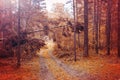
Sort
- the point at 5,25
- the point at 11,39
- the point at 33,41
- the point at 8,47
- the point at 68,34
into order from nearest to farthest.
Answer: the point at 5,25 → the point at 11,39 → the point at 8,47 → the point at 33,41 → the point at 68,34

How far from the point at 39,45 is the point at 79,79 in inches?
818

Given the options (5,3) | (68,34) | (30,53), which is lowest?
(30,53)

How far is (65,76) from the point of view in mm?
17625

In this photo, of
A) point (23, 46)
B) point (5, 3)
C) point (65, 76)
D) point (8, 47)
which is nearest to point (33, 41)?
point (23, 46)

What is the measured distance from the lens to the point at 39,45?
36.2 metres

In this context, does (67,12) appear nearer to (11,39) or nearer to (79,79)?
(11,39)

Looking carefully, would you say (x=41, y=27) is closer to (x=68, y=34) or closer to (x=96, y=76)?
(x=68, y=34)

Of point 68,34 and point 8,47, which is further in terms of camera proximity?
point 68,34

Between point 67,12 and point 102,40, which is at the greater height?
point 67,12

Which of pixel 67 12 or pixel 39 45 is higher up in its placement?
pixel 67 12

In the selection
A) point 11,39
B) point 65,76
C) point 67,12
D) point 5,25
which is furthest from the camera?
point 67,12

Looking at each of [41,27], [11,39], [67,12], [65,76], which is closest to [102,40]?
[41,27]

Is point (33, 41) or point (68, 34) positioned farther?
Result: point (68, 34)

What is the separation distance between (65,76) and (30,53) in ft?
62.0
